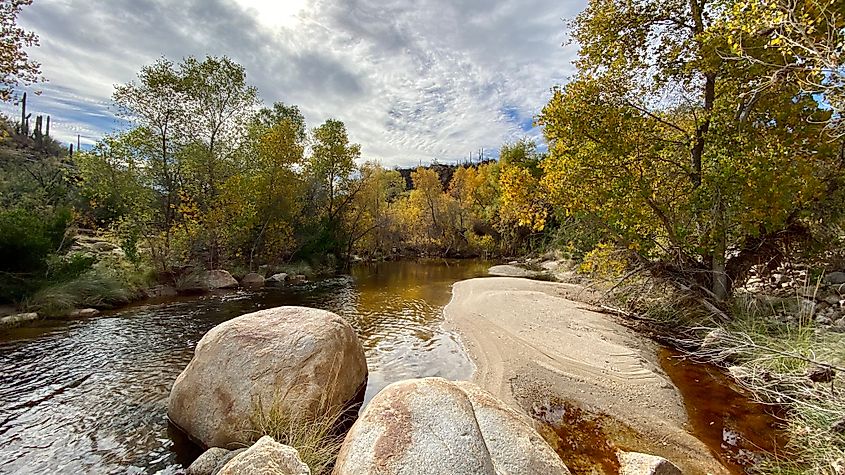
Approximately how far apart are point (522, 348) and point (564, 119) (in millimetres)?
6444

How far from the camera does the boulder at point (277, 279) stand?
21.2m

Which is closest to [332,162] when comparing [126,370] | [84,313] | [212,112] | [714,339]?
[212,112]

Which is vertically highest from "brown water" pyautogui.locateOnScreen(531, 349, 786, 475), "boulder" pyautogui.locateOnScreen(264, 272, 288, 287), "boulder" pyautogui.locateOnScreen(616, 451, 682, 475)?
"boulder" pyautogui.locateOnScreen(616, 451, 682, 475)

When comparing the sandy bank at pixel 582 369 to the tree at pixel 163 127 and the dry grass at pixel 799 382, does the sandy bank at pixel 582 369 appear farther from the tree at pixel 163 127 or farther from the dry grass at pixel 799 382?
the tree at pixel 163 127

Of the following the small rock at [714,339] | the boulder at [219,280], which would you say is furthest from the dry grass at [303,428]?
the boulder at [219,280]

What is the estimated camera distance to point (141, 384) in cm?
730

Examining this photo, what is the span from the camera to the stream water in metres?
5.15

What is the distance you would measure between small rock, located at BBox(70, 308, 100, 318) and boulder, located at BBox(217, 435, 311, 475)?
1279 cm

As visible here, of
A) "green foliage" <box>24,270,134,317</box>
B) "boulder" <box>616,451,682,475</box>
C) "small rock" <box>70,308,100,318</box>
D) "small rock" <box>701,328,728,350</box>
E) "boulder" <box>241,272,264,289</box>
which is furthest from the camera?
"boulder" <box>241,272,264,289</box>

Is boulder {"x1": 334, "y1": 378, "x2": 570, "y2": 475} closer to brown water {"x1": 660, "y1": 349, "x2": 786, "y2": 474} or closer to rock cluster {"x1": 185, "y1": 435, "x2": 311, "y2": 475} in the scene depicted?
rock cluster {"x1": 185, "y1": 435, "x2": 311, "y2": 475}

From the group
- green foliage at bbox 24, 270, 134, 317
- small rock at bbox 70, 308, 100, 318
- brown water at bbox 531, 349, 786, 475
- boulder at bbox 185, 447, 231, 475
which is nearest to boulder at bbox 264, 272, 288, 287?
green foliage at bbox 24, 270, 134, 317

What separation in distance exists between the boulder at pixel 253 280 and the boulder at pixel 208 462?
53.9 ft

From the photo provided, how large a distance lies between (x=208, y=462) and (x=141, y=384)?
3.98 meters

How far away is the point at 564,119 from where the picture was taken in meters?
10.8
